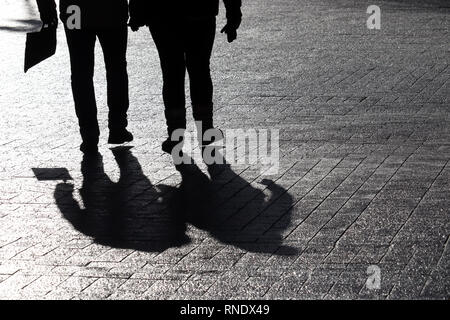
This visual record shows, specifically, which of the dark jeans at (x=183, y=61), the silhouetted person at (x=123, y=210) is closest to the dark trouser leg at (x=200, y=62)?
the dark jeans at (x=183, y=61)

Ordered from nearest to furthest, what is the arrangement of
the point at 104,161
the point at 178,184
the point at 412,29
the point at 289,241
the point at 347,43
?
the point at 289,241
the point at 178,184
the point at 104,161
the point at 347,43
the point at 412,29

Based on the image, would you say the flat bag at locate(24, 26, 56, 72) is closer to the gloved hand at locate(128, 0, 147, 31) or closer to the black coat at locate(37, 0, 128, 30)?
the black coat at locate(37, 0, 128, 30)

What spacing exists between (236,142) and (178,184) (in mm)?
1366

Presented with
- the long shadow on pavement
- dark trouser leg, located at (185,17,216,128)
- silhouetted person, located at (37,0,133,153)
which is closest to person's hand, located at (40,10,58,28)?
Result: silhouetted person, located at (37,0,133,153)

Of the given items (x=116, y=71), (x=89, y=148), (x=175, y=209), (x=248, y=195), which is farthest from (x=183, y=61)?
(x=175, y=209)

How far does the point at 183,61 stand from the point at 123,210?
1.92 m

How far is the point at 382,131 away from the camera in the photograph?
9.60m

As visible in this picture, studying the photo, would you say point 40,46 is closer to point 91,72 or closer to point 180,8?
point 91,72

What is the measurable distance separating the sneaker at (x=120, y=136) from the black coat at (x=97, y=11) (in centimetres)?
84

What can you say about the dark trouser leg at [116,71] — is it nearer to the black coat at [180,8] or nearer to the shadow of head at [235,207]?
the black coat at [180,8]

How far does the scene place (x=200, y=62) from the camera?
29.2 ft
